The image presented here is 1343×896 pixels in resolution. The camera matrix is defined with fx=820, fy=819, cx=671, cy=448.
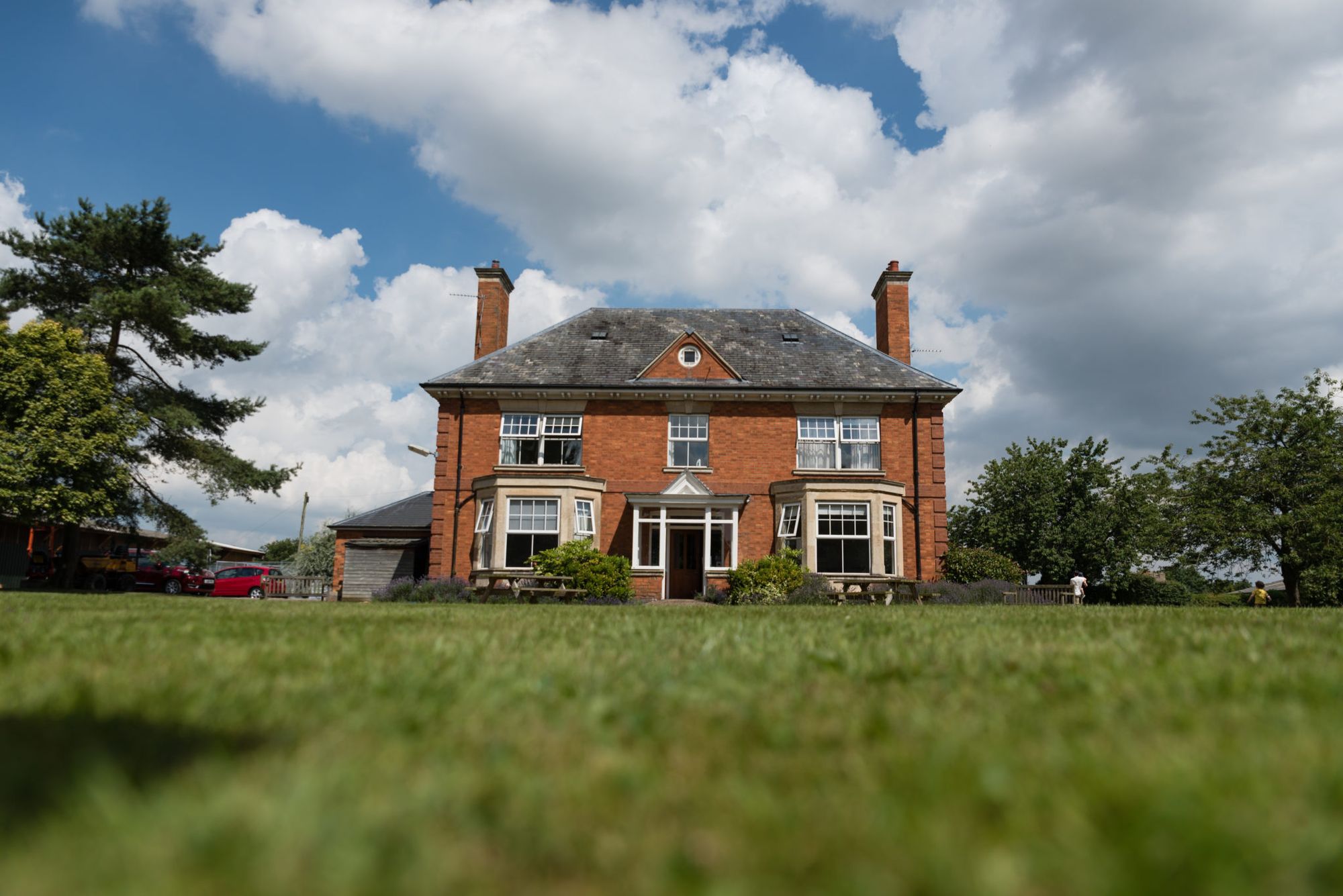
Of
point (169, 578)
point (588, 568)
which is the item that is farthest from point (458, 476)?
point (169, 578)

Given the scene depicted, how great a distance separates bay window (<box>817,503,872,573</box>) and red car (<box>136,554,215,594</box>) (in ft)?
88.0

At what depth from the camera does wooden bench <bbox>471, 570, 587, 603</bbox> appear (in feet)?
63.1

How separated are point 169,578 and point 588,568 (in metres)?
23.8

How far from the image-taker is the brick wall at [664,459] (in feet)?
80.5

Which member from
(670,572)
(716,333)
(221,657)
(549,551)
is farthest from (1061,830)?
(716,333)

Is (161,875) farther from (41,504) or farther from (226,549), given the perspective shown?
(226,549)

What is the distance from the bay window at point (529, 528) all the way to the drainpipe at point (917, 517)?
34.8ft

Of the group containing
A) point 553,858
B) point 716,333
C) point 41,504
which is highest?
point 716,333

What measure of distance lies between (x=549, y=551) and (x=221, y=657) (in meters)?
16.9

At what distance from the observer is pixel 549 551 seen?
21.3 metres

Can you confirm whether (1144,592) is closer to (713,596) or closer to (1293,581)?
(1293,581)

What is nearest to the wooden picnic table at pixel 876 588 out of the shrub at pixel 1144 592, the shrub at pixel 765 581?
the shrub at pixel 765 581

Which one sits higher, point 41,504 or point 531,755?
point 41,504

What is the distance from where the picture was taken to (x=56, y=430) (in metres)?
21.5
